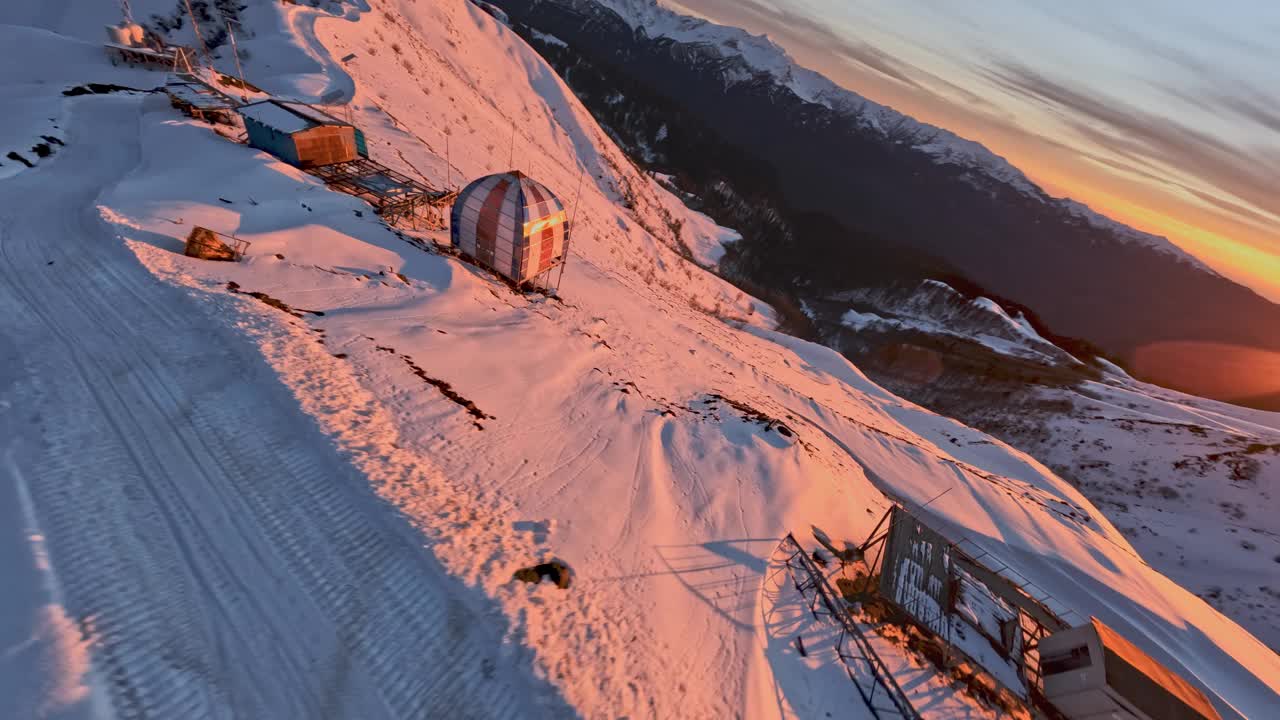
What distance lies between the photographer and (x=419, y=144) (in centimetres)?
3127

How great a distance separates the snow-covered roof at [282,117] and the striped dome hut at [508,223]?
880cm

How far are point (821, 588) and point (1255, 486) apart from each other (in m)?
46.5

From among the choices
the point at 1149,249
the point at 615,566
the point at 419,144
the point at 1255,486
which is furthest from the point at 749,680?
the point at 1149,249

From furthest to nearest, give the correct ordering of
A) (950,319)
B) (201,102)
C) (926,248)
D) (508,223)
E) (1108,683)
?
(926,248), (950,319), (201,102), (508,223), (1108,683)

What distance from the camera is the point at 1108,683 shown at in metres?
9.12

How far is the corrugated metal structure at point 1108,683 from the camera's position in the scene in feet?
29.3

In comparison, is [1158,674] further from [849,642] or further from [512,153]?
[512,153]

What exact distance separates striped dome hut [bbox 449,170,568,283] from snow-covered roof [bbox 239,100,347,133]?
347 inches

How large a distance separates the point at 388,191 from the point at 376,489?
18.9 metres

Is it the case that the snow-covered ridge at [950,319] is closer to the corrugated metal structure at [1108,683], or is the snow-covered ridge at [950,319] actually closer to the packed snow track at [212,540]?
the corrugated metal structure at [1108,683]

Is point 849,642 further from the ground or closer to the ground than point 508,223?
closer to the ground

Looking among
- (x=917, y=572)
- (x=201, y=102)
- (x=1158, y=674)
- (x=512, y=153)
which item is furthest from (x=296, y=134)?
(x=1158, y=674)

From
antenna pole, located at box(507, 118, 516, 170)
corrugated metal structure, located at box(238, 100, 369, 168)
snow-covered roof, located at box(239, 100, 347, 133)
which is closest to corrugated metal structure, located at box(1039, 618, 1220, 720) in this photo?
corrugated metal structure, located at box(238, 100, 369, 168)

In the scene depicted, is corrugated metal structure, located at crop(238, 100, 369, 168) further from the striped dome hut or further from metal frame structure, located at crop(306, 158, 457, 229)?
the striped dome hut
